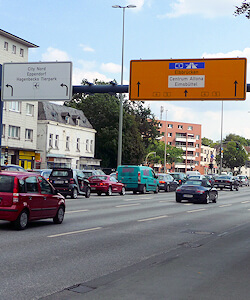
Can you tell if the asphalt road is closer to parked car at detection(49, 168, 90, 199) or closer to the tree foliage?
parked car at detection(49, 168, 90, 199)

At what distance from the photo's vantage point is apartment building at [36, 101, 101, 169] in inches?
2557

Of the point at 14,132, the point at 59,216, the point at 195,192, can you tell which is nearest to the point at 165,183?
the point at 195,192

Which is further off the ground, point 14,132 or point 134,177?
point 14,132

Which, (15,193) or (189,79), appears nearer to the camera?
(15,193)

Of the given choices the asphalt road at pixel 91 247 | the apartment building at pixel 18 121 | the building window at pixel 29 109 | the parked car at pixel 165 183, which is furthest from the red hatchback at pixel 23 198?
the building window at pixel 29 109

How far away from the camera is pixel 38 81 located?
81.4 feet

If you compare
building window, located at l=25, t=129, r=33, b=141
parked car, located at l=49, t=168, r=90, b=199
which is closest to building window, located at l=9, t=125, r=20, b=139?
building window, located at l=25, t=129, r=33, b=141

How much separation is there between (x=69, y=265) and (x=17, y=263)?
35.2 inches

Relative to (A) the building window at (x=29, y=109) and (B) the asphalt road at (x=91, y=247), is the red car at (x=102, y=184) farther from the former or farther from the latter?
(A) the building window at (x=29, y=109)

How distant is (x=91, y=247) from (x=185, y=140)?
147952 mm

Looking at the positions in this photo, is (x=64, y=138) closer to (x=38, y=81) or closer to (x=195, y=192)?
→ (x=195, y=192)

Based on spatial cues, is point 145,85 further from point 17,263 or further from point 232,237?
point 17,263

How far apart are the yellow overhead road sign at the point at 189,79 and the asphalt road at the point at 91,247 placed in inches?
208

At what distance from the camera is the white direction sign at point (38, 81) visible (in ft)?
80.7
